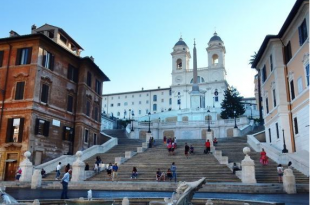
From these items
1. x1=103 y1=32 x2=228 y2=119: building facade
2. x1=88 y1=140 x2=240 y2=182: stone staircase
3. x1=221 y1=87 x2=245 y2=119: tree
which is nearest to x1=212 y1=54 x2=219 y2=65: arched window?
x1=103 y1=32 x2=228 y2=119: building facade

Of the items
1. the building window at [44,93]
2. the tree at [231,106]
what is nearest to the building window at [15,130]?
the building window at [44,93]

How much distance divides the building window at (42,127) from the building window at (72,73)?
678cm

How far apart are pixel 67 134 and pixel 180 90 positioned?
235 feet

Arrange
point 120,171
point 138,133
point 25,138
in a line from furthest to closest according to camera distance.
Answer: point 138,133
point 25,138
point 120,171

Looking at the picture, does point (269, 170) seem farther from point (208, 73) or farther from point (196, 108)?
point (208, 73)

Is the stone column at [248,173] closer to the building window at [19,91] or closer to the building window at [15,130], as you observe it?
the building window at [15,130]

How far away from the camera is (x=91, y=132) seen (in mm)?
37438

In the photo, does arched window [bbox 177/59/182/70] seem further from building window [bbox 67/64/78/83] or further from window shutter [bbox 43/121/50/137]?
window shutter [bbox 43/121/50/137]

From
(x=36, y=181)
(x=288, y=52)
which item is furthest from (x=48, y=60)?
(x=288, y=52)

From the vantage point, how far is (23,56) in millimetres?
30484

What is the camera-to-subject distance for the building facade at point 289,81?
22.7 meters

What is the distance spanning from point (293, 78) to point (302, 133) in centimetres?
482

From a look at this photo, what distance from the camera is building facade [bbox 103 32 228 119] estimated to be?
9862 cm

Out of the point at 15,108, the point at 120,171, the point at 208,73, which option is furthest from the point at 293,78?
the point at 208,73
